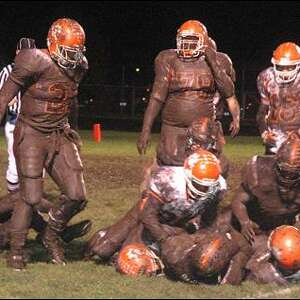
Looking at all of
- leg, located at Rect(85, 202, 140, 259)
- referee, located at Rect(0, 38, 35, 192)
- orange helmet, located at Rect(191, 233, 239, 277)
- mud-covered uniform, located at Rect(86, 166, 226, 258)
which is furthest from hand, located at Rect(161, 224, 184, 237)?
referee, located at Rect(0, 38, 35, 192)

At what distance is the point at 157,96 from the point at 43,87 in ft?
3.96

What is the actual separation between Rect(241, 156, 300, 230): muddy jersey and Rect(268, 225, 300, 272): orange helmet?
354mm

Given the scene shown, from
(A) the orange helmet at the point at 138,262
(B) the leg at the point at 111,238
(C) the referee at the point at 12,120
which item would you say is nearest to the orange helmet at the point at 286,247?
(A) the orange helmet at the point at 138,262

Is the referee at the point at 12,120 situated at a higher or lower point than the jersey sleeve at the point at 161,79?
lower

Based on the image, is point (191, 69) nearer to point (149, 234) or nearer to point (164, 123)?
point (164, 123)

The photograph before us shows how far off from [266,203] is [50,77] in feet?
6.69

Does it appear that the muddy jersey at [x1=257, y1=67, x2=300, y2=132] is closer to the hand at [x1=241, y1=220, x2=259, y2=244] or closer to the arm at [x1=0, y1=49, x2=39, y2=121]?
the hand at [x1=241, y1=220, x2=259, y2=244]

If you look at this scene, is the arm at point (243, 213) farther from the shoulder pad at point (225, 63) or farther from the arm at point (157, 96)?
the shoulder pad at point (225, 63)

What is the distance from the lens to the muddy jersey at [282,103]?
752 cm

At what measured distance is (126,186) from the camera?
11859 millimetres

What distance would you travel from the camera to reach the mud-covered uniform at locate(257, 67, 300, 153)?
7.52m

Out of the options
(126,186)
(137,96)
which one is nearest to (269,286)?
(126,186)

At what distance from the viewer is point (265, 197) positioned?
6.73 meters

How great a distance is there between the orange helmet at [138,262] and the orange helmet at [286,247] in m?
0.90
